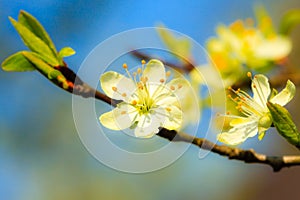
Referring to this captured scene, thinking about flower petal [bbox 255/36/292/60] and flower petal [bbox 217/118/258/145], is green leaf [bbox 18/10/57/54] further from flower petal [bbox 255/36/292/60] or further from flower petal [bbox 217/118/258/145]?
flower petal [bbox 255/36/292/60]

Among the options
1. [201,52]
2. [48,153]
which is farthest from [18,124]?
[201,52]

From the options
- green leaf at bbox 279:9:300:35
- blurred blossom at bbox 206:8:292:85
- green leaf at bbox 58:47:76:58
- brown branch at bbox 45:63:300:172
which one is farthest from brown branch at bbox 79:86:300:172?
green leaf at bbox 279:9:300:35

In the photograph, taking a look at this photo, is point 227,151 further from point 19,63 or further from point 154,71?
point 19,63

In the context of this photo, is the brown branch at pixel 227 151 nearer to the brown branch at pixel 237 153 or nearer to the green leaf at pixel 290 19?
the brown branch at pixel 237 153

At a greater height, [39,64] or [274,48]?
[274,48]

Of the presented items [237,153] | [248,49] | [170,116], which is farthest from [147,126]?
[248,49]

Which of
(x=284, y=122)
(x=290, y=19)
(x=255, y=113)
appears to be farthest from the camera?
(x=290, y=19)

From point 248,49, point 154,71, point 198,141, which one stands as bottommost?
point 198,141

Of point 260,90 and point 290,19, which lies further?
point 290,19

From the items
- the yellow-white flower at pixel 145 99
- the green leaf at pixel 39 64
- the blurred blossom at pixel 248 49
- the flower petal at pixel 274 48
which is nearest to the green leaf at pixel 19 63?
the green leaf at pixel 39 64
